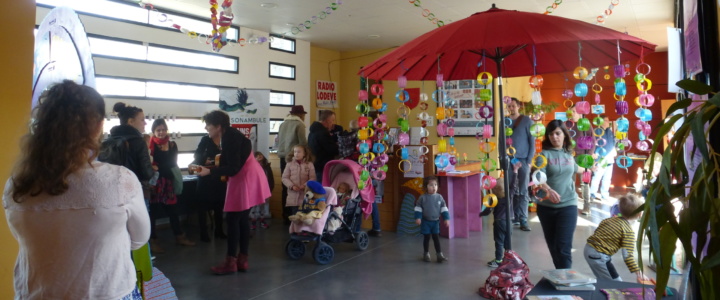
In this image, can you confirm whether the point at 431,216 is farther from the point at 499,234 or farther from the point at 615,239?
the point at 615,239

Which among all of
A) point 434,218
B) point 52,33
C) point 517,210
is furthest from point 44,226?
point 517,210

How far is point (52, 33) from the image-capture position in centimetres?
245

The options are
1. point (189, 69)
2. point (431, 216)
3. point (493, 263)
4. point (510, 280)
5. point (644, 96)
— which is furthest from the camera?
point (189, 69)

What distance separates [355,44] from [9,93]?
8.24 metres

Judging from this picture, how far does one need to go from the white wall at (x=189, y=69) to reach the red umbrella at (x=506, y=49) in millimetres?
4688

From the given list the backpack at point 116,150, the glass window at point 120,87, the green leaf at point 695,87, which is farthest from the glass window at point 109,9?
the green leaf at point 695,87

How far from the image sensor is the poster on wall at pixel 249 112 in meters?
7.49

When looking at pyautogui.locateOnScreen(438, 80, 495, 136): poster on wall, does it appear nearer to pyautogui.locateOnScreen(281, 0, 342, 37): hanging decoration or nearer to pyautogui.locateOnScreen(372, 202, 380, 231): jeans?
pyautogui.locateOnScreen(281, 0, 342, 37): hanging decoration

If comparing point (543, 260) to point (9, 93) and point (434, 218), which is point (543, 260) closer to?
point (434, 218)

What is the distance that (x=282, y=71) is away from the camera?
31.3 ft

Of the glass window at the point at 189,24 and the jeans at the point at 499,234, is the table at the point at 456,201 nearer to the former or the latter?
the jeans at the point at 499,234

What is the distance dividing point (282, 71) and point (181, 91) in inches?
93.3

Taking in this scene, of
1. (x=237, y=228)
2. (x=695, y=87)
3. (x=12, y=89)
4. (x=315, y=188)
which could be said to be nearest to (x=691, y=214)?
(x=695, y=87)

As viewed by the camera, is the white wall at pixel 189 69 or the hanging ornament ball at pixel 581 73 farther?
the white wall at pixel 189 69
